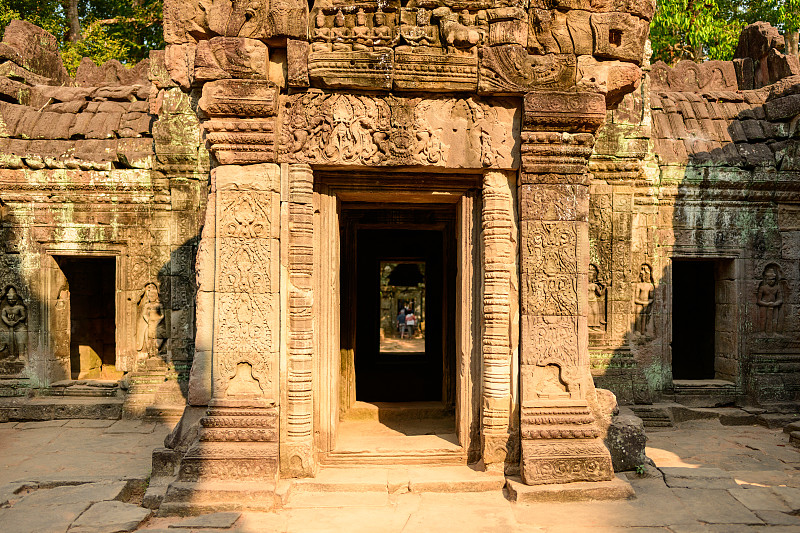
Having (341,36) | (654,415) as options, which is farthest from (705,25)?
(341,36)

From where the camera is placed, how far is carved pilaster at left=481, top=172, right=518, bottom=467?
4.98 metres

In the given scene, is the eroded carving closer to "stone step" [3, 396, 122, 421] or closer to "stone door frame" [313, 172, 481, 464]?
"stone door frame" [313, 172, 481, 464]

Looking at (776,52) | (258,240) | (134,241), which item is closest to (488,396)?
(258,240)

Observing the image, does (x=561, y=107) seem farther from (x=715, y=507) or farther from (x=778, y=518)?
(x=778, y=518)

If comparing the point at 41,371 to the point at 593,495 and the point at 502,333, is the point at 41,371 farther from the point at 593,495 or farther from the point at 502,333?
the point at 593,495

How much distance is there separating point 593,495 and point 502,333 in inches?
53.8

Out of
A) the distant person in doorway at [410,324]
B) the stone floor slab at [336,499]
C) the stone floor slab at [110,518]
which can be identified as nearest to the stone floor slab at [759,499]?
the stone floor slab at [336,499]

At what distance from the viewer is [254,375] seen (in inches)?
190

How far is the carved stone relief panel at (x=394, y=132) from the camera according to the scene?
16.1 feet

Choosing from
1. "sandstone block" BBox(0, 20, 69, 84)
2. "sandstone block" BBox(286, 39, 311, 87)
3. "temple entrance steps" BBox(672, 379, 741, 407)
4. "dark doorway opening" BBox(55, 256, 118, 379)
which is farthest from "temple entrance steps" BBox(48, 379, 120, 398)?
"temple entrance steps" BBox(672, 379, 741, 407)

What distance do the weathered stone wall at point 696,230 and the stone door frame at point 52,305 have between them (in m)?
6.66

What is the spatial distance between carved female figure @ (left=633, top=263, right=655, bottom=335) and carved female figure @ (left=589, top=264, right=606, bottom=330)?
511 millimetres

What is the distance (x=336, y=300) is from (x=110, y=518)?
2.32 m

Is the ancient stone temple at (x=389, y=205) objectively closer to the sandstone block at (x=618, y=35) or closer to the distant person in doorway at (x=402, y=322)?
the sandstone block at (x=618, y=35)
